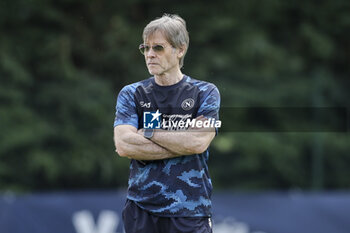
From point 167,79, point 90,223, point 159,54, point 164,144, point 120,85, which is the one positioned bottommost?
point 90,223

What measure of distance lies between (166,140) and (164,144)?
0.03m

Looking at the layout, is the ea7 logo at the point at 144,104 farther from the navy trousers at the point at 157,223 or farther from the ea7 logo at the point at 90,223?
the ea7 logo at the point at 90,223

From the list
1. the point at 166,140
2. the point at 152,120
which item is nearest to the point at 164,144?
the point at 166,140

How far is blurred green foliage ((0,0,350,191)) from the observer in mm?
9891

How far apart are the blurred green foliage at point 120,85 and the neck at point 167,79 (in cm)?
617

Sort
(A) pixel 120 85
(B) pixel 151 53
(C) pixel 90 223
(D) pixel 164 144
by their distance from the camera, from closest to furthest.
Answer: (D) pixel 164 144 < (B) pixel 151 53 < (C) pixel 90 223 < (A) pixel 120 85

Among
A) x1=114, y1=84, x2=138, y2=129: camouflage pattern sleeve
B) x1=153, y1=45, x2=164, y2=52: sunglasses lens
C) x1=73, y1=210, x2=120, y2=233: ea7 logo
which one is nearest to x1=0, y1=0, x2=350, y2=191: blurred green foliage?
x1=73, y1=210, x2=120, y2=233: ea7 logo

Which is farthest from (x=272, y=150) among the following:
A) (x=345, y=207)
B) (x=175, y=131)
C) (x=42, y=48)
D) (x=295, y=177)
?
(x=175, y=131)

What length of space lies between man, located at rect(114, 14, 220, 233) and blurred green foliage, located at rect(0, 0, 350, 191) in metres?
6.13

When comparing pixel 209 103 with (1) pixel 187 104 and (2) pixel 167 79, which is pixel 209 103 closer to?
(1) pixel 187 104

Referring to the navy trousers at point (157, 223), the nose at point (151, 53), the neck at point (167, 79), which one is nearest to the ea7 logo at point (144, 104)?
the neck at point (167, 79)

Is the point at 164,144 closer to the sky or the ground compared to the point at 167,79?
closer to the ground

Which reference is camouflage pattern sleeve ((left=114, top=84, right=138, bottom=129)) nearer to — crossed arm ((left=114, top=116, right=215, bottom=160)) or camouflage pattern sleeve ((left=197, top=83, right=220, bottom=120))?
crossed arm ((left=114, top=116, right=215, bottom=160))

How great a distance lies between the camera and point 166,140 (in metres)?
3.78
